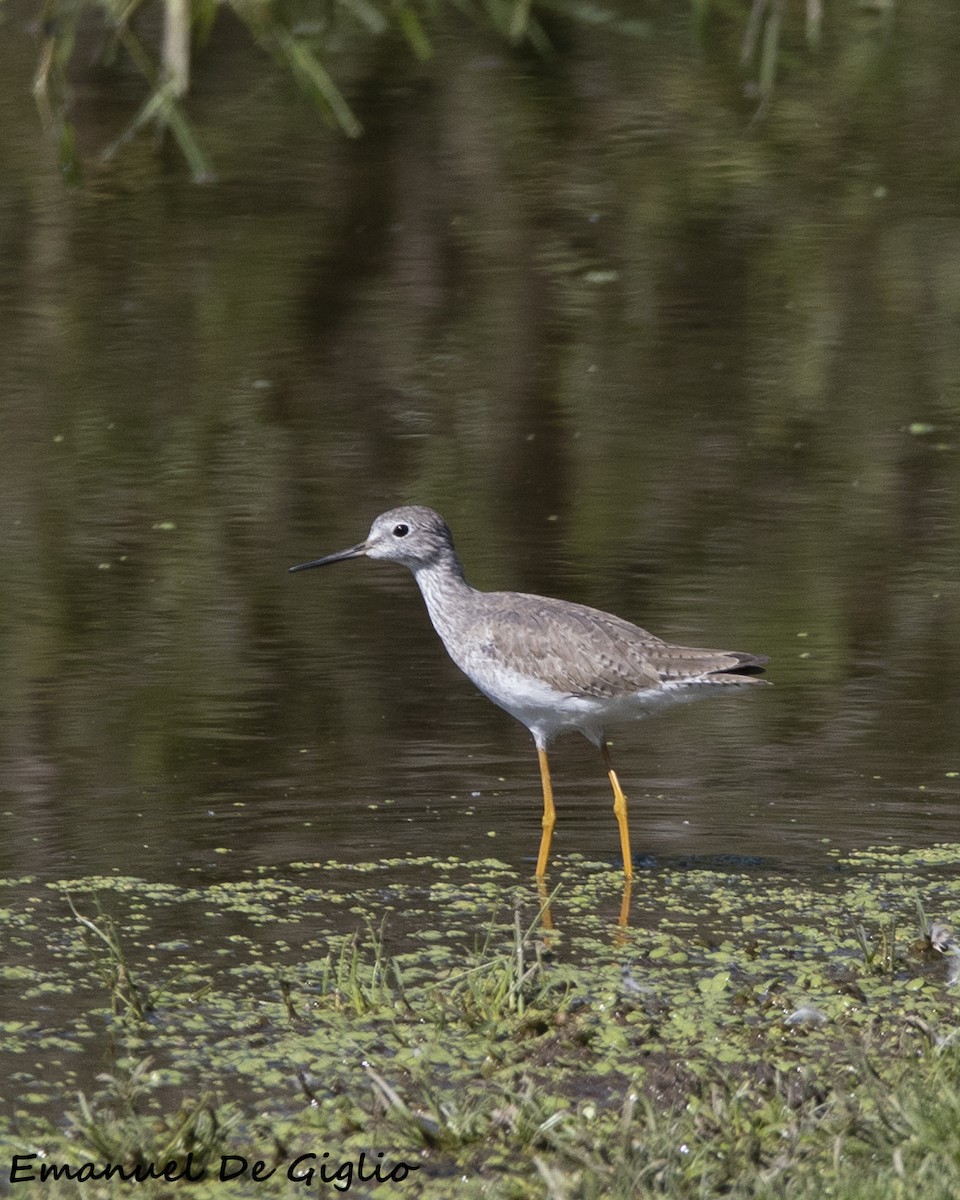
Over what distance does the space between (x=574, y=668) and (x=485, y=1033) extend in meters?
1.86

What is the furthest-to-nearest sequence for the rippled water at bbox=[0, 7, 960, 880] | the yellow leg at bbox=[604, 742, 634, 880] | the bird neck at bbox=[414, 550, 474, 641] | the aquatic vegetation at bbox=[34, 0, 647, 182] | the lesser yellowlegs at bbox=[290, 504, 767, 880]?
the bird neck at bbox=[414, 550, 474, 641], the rippled water at bbox=[0, 7, 960, 880], the lesser yellowlegs at bbox=[290, 504, 767, 880], the yellow leg at bbox=[604, 742, 634, 880], the aquatic vegetation at bbox=[34, 0, 647, 182]

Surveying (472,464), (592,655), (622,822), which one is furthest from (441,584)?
(472,464)

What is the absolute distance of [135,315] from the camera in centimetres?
1396

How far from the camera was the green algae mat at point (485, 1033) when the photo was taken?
431 centimetres

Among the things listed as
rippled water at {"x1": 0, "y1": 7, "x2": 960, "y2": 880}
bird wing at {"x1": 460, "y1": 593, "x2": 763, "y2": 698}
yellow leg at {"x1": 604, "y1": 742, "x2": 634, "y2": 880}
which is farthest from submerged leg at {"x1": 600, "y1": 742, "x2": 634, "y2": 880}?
bird wing at {"x1": 460, "y1": 593, "x2": 763, "y2": 698}

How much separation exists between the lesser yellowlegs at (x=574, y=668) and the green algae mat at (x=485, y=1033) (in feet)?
1.44

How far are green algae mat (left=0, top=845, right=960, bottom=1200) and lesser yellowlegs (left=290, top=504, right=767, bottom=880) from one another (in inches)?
17.3

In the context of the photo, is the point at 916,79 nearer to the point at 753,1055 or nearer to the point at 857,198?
the point at 857,198

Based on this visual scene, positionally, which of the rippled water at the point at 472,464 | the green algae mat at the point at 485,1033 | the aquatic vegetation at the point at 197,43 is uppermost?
the aquatic vegetation at the point at 197,43

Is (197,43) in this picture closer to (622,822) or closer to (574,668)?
(574,668)

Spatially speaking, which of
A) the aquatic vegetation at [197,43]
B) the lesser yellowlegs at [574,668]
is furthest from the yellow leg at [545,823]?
the aquatic vegetation at [197,43]

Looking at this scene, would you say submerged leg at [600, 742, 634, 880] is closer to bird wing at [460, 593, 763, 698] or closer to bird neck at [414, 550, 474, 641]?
bird wing at [460, 593, 763, 698]

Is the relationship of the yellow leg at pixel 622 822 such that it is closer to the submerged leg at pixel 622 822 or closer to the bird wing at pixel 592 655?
the submerged leg at pixel 622 822

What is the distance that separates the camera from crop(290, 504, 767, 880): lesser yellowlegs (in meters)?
6.72
